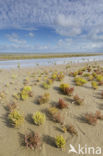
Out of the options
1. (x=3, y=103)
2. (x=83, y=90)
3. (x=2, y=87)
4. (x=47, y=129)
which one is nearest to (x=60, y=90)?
(x=83, y=90)

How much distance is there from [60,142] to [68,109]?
6.29ft

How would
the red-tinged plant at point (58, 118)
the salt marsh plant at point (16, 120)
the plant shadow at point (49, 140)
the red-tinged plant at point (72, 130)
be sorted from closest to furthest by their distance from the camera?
the plant shadow at point (49, 140) → the red-tinged plant at point (72, 130) → the salt marsh plant at point (16, 120) → the red-tinged plant at point (58, 118)

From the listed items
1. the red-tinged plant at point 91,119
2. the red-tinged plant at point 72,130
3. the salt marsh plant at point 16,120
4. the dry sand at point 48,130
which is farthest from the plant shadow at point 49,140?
the red-tinged plant at point 91,119

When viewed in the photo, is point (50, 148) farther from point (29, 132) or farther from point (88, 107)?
point (88, 107)

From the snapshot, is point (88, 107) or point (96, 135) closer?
point (96, 135)

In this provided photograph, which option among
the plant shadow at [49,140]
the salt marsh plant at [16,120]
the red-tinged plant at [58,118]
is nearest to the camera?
the plant shadow at [49,140]

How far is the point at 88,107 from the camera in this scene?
5.09 m

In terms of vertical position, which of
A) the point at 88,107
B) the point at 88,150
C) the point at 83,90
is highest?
the point at 83,90

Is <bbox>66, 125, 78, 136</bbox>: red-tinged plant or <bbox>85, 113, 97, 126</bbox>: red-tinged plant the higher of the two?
<bbox>85, 113, 97, 126</bbox>: red-tinged plant

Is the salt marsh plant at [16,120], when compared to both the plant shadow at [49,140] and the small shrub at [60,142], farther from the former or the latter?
the small shrub at [60,142]

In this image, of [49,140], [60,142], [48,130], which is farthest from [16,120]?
[60,142]

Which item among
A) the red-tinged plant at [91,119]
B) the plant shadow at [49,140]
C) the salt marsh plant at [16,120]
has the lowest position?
the plant shadow at [49,140]

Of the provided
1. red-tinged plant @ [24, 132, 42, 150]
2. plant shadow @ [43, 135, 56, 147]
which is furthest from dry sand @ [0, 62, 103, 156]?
red-tinged plant @ [24, 132, 42, 150]

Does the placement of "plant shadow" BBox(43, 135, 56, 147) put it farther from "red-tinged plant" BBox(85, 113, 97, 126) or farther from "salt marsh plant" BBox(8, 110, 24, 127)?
"red-tinged plant" BBox(85, 113, 97, 126)
